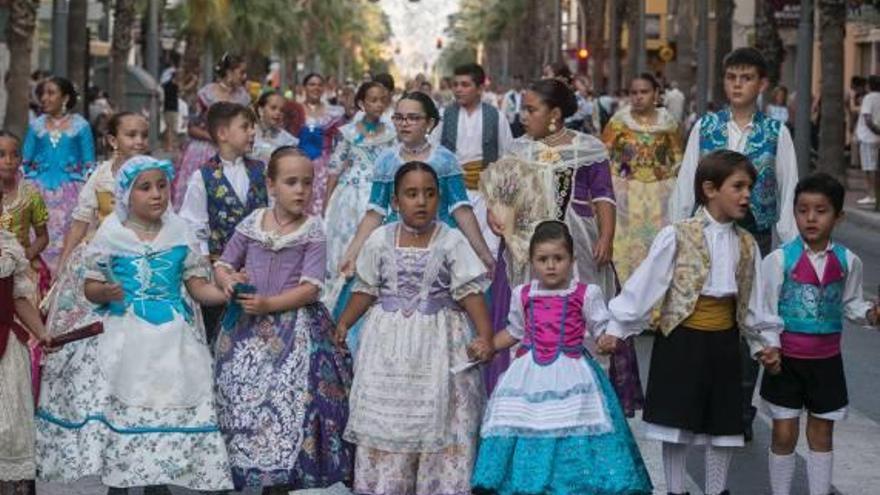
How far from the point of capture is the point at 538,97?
10.1m

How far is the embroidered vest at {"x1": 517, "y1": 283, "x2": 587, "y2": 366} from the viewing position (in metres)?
8.01

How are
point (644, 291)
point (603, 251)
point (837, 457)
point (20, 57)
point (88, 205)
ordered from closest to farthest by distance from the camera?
point (644, 291)
point (837, 457)
point (603, 251)
point (88, 205)
point (20, 57)

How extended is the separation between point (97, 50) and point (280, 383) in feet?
192

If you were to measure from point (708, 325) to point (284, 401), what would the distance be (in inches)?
70.6

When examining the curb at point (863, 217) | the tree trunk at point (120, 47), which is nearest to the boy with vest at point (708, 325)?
the curb at point (863, 217)

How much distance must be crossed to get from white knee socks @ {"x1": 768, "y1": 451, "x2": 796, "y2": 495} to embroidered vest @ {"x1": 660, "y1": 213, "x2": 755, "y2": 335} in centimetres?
64

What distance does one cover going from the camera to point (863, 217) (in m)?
27.4

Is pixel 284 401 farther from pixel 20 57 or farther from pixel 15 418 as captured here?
pixel 20 57

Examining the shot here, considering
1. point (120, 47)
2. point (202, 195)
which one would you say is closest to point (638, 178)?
point (202, 195)

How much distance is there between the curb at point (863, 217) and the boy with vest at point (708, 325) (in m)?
18.4

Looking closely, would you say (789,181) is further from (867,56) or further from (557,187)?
(867,56)

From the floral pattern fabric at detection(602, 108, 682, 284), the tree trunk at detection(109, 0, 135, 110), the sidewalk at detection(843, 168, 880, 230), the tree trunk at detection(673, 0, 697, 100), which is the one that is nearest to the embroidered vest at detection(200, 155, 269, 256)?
the floral pattern fabric at detection(602, 108, 682, 284)

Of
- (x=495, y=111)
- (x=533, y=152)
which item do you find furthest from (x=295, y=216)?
(x=495, y=111)

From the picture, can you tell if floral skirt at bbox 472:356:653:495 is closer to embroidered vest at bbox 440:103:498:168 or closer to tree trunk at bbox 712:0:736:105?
embroidered vest at bbox 440:103:498:168
